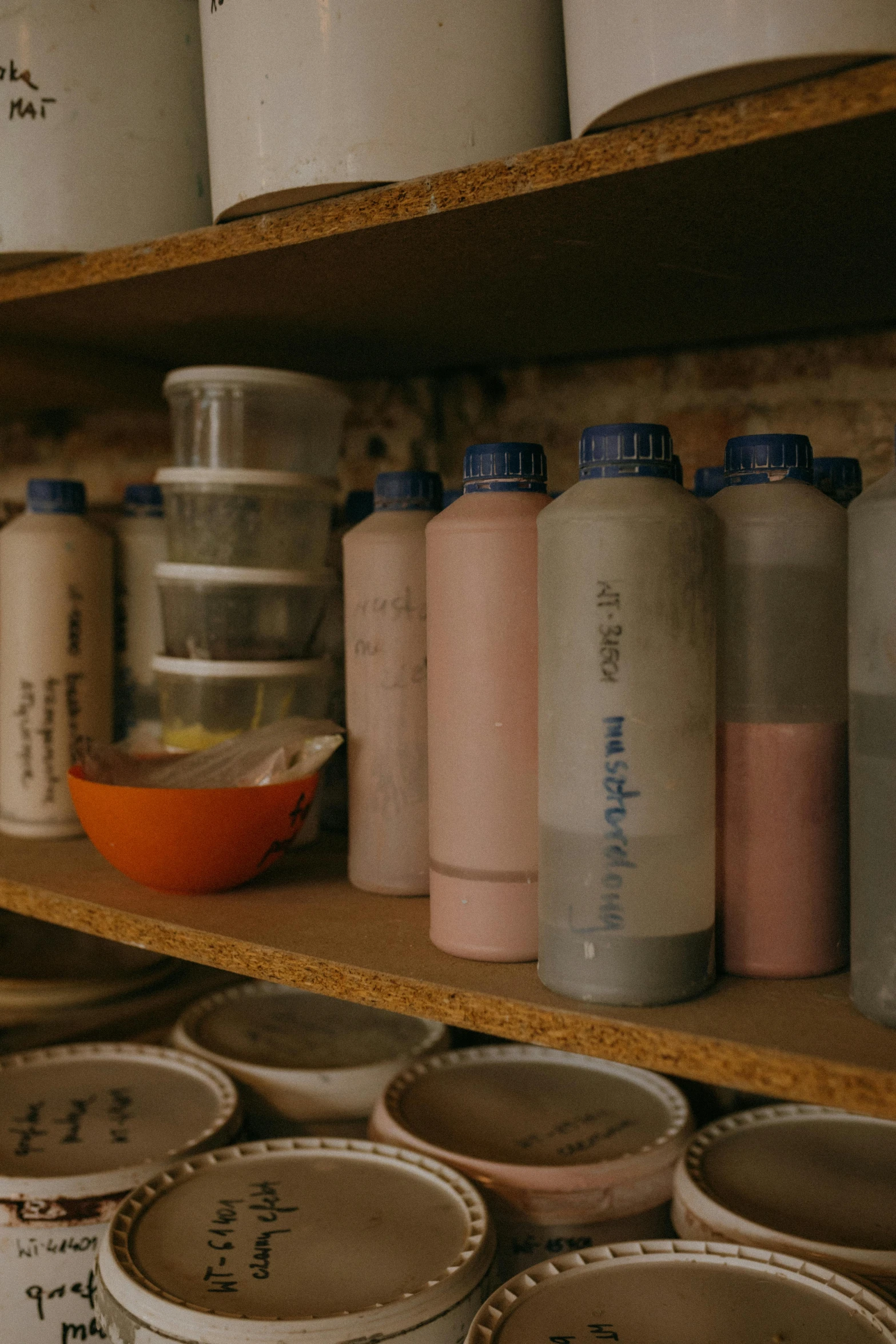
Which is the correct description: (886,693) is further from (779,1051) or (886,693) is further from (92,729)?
(92,729)

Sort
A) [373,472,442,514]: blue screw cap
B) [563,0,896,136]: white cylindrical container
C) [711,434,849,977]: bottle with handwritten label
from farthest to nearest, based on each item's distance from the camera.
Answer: [373,472,442,514]: blue screw cap
[711,434,849,977]: bottle with handwritten label
[563,0,896,136]: white cylindrical container

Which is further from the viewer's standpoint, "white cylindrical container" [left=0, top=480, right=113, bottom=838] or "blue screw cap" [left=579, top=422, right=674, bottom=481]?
"white cylindrical container" [left=0, top=480, right=113, bottom=838]

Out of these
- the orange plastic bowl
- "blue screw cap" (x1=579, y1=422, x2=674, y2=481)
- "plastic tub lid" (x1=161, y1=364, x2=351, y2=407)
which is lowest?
the orange plastic bowl

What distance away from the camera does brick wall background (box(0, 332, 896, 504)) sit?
1.07 metres

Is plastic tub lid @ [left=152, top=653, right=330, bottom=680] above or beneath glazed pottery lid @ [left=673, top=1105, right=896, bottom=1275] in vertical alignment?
above

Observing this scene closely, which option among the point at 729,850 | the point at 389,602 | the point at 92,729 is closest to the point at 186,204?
the point at 389,602

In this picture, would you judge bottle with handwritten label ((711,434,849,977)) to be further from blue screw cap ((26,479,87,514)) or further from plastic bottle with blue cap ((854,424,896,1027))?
blue screw cap ((26,479,87,514))

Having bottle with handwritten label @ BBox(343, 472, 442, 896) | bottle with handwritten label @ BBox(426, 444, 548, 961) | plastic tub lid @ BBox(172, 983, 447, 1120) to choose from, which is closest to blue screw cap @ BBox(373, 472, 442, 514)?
bottle with handwritten label @ BBox(343, 472, 442, 896)

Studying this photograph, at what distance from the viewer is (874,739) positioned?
63cm

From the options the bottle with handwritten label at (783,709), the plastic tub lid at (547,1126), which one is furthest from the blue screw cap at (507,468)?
the plastic tub lid at (547,1126)

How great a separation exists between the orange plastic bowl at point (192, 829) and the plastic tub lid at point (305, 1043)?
0.28 meters

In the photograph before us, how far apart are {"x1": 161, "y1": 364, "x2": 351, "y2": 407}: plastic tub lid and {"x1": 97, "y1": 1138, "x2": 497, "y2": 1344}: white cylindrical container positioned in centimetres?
73

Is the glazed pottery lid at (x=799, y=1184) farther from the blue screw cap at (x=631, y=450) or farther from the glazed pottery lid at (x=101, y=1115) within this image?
the blue screw cap at (x=631, y=450)

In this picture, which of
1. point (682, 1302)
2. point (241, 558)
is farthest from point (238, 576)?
point (682, 1302)
